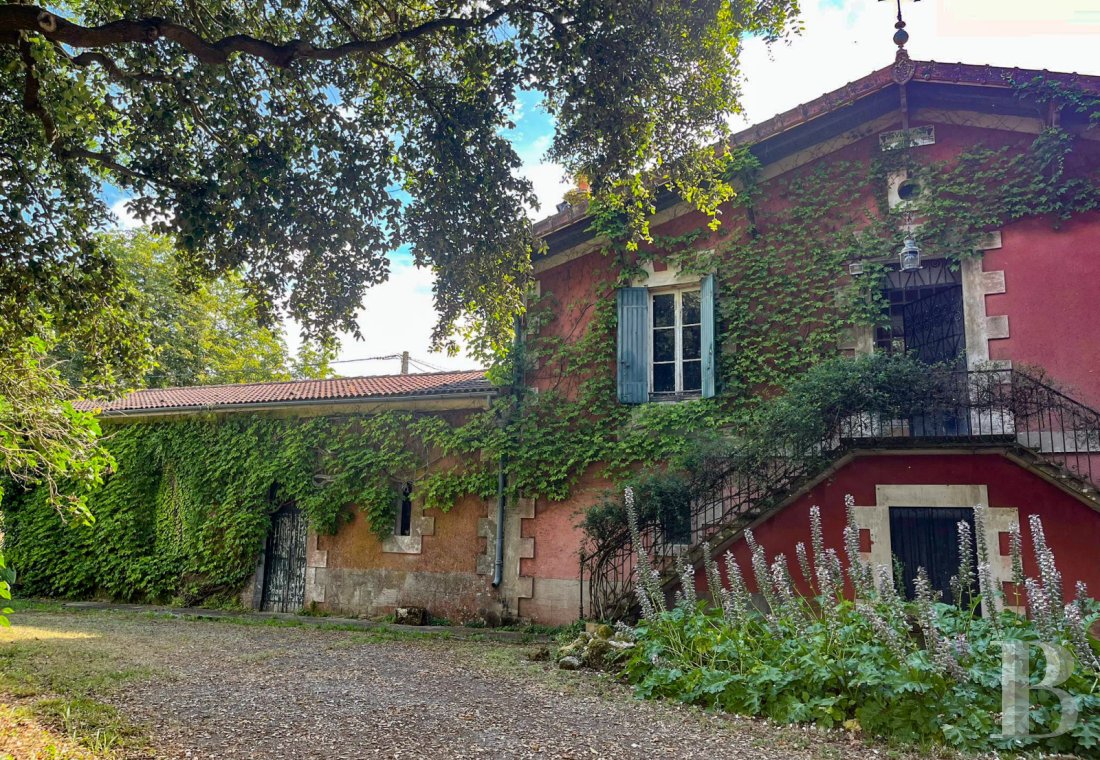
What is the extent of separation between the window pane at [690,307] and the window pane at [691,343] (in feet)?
0.45

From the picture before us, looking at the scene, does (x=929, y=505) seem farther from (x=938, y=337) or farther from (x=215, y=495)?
(x=215, y=495)

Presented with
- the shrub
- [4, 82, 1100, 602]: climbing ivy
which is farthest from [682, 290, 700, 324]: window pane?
the shrub

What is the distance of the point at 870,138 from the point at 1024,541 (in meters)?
5.54

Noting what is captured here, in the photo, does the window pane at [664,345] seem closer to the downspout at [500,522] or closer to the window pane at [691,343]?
the window pane at [691,343]

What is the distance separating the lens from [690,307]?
33.5 ft

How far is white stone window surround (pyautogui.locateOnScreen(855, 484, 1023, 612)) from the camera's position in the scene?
7742mm

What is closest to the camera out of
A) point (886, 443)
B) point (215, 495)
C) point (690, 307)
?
point (886, 443)

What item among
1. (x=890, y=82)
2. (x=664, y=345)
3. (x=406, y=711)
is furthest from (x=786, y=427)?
(x=406, y=711)

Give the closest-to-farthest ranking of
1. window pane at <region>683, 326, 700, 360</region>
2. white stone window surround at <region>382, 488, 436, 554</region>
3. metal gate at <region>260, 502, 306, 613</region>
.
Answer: window pane at <region>683, 326, 700, 360</region> < white stone window surround at <region>382, 488, 436, 554</region> < metal gate at <region>260, 502, 306, 613</region>

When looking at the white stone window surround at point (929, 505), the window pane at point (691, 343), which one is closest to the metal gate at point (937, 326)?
the white stone window surround at point (929, 505)

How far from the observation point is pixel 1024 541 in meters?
7.51

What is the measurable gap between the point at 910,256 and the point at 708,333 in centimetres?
265

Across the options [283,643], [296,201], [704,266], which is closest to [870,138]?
[704,266]

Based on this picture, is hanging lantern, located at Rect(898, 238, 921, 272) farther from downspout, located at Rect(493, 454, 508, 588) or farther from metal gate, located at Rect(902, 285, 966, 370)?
downspout, located at Rect(493, 454, 508, 588)
